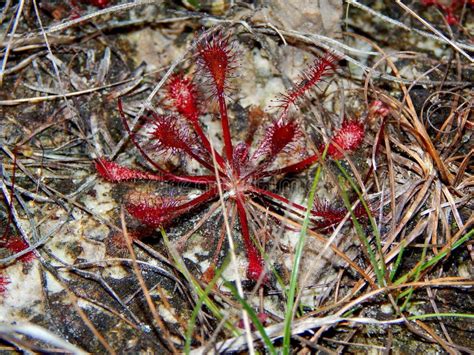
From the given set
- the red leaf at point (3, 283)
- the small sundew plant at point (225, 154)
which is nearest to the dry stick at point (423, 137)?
the small sundew plant at point (225, 154)

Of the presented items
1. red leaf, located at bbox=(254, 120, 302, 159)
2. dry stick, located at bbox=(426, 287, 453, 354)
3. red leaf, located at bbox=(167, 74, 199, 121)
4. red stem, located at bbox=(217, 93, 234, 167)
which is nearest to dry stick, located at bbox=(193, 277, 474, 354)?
dry stick, located at bbox=(426, 287, 453, 354)

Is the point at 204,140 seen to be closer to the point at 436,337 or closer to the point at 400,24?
the point at 400,24

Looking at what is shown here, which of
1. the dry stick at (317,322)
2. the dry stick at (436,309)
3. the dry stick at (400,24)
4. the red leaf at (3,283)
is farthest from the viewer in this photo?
the dry stick at (400,24)

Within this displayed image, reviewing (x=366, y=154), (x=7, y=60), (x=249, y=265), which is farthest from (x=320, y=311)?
(x=7, y=60)

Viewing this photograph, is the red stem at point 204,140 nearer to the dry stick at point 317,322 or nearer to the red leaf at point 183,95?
the red leaf at point 183,95

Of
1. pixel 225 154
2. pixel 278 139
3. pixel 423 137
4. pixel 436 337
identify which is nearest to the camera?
pixel 436 337

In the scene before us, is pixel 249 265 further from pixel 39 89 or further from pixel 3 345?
pixel 39 89

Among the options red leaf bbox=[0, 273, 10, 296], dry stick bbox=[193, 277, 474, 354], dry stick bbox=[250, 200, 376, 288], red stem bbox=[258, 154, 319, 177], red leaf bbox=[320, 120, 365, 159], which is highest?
red leaf bbox=[320, 120, 365, 159]

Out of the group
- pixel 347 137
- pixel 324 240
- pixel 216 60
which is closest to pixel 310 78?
pixel 347 137

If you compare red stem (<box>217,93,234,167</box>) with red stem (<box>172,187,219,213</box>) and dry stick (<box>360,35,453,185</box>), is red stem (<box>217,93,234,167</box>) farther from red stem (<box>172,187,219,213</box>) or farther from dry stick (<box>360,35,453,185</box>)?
dry stick (<box>360,35,453,185</box>)
